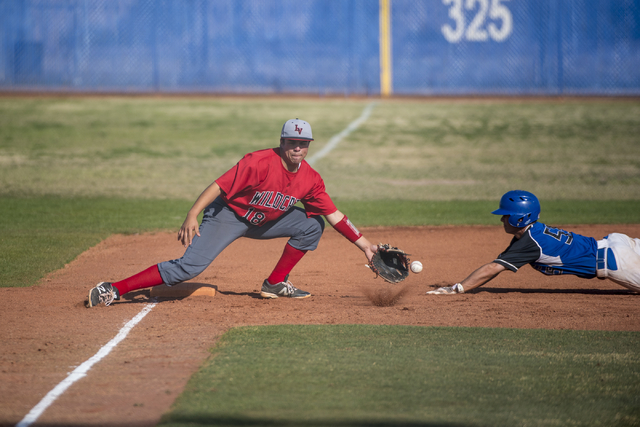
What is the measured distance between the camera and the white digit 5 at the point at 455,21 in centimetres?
2106

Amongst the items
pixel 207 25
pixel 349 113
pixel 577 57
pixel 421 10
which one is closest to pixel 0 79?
pixel 207 25

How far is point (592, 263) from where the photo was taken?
6312 mm

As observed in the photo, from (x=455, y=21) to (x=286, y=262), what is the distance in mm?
16702

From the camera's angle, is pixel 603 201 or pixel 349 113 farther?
pixel 349 113

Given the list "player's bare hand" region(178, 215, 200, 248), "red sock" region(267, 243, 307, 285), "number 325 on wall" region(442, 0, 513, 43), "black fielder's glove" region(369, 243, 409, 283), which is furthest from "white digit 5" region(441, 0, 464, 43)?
"player's bare hand" region(178, 215, 200, 248)

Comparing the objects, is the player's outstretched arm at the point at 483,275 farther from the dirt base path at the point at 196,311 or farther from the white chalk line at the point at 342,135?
the white chalk line at the point at 342,135

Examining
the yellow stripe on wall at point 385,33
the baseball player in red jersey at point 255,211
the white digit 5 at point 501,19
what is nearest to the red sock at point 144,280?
the baseball player in red jersey at point 255,211

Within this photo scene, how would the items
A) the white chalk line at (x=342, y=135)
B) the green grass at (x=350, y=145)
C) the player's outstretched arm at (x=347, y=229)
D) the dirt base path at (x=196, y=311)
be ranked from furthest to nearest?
the white chalk line at (x=342, y=135) → the green grass at (x=350, y=145) → the player's outstretched arm at (x=347, y=229) → the dirt base path at (x=196, y=311)

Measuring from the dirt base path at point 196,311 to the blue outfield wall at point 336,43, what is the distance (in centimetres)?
1332

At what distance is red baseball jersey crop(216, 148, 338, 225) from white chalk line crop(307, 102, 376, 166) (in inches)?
377

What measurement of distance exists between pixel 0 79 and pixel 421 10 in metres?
13.6

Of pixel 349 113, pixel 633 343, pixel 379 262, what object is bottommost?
pixel 633 343

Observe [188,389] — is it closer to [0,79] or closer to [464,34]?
[464,34]

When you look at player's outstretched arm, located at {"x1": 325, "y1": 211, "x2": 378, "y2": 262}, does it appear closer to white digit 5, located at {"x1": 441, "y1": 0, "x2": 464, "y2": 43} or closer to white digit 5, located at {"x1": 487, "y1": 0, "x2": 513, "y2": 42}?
white digit 5, located at {"x1": 441, "y1": 0, "x2": 464, "y2": 43}
